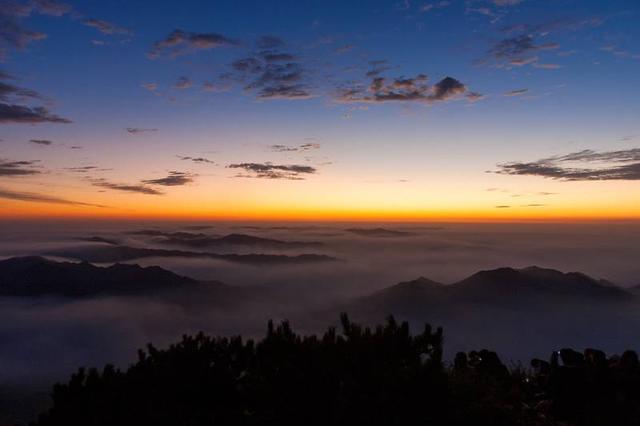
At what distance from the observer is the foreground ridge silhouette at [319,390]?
22.6 feet

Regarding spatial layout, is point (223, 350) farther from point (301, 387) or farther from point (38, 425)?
point (38, 425)

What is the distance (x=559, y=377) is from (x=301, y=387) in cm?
613

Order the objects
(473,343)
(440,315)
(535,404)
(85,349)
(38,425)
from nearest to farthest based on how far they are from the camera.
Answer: (38,425), (535,404), (473,343), (85,349), (440,315)

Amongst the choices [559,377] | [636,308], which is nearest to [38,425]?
[559,377]

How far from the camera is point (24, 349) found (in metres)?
169

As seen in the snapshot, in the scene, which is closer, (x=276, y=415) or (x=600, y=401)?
(x=276, y=415)

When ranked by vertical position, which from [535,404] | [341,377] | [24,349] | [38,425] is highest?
[341,377]

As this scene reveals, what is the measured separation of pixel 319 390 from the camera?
715 cm

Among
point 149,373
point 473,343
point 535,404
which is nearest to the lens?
point 149,373

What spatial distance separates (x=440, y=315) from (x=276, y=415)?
19344 centimetres

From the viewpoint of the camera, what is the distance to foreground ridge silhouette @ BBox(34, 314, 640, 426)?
6.88m

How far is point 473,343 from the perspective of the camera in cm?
15038

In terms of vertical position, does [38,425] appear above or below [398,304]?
above

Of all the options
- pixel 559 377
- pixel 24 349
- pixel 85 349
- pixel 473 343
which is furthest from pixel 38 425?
pixel 24 349
